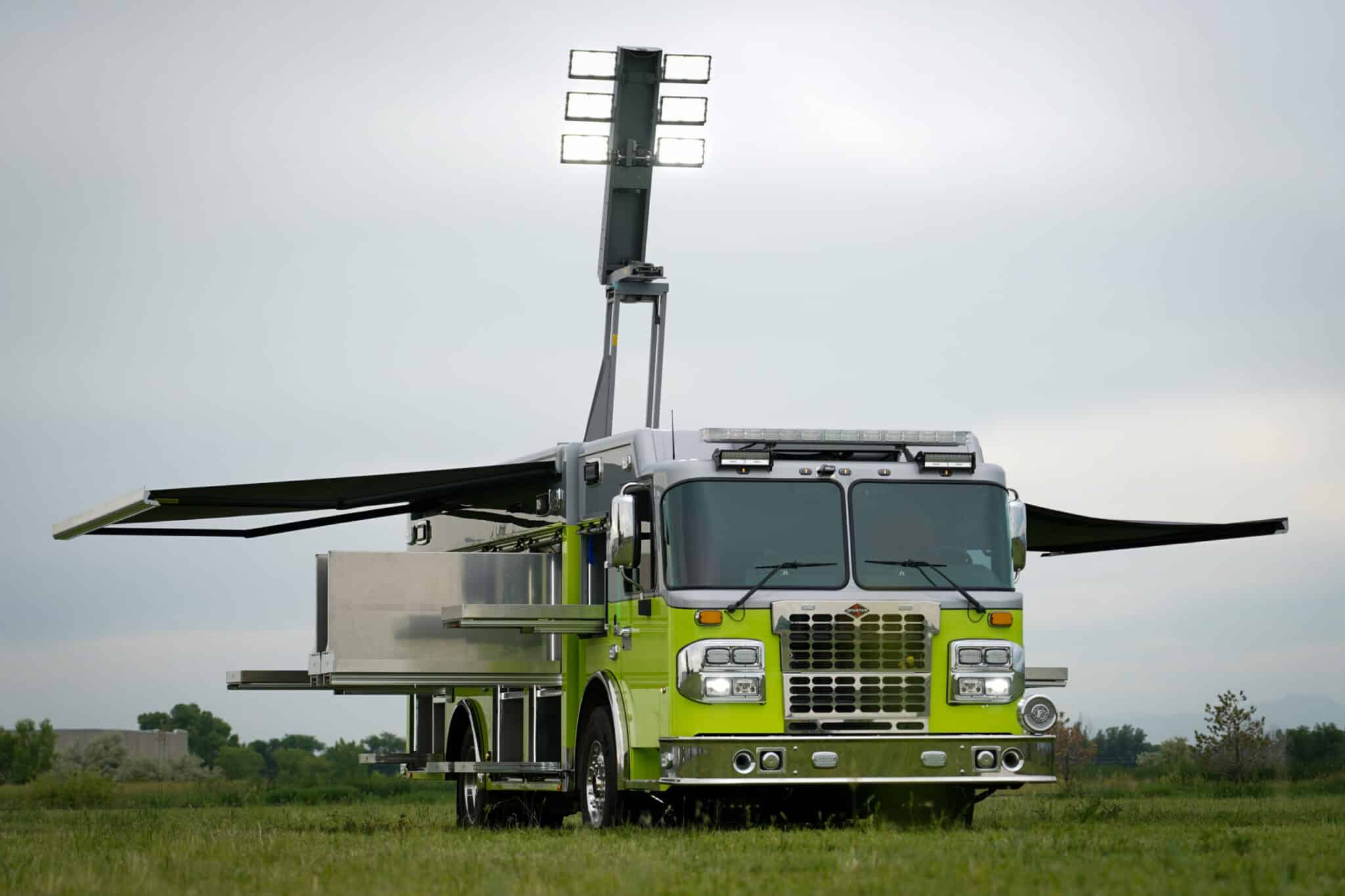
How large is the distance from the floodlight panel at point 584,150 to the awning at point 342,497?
6384mm

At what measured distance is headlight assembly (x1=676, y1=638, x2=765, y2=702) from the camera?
1404 cm

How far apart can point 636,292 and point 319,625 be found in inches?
304

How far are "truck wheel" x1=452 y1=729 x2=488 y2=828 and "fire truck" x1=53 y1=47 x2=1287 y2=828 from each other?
3.30 ft

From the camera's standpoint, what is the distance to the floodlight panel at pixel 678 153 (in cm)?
2284

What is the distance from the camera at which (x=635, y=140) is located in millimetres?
22984

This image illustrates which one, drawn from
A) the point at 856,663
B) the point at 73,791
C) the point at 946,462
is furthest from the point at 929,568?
the point at 73,791

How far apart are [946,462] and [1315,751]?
1341cm

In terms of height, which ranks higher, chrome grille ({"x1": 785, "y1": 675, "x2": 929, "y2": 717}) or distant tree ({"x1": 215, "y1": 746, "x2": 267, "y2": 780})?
chrome grille ({"x1": 785, "y1": 675, "x2": 929, "y2": 717})

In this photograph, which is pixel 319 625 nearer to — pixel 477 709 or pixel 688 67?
pixel 477 709

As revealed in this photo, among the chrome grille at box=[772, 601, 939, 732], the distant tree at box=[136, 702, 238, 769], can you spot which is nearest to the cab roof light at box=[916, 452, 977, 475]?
the chrome grille at box=[772, 601, 939, 732]

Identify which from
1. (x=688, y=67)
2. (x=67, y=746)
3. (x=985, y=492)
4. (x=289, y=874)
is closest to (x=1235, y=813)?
(x=985, y=492)

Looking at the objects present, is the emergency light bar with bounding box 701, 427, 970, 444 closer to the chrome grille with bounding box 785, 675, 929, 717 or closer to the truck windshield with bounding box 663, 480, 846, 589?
the truck windshield with bounding box 663, 480, 846, 589

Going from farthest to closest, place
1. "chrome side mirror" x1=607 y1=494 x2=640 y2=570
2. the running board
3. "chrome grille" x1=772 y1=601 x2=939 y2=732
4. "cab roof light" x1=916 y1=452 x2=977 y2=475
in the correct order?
the running board, "cab roof light" x1=916 y1=452 x2=977 y2=475, "chrome side mirror" x1=607 y1=494 x2=640 y2=570, "chrome grille" x1=772 y1=601 x2=939 y2=732

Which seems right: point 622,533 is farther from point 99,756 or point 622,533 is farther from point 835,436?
point 99,756
